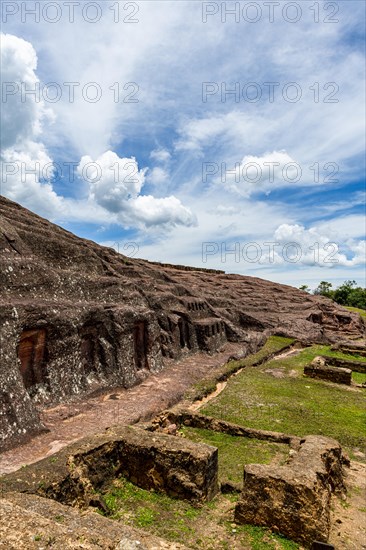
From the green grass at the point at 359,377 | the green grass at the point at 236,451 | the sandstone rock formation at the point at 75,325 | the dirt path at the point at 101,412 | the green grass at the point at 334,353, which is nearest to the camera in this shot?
the green grass at the point at 236,451

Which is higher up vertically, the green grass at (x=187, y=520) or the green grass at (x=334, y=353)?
the green grass at (x=334, y=353)

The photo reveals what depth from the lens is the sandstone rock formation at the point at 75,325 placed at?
1170 centimetres

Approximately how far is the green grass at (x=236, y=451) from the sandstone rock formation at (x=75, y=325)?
5.13 m

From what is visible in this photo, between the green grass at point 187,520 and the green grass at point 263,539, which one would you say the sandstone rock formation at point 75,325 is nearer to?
the green grass at point 187,520

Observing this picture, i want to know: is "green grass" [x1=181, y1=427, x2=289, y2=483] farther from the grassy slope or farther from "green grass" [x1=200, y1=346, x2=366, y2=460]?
"green grass" [x1=200, y1=346, x2=366, y2=460]

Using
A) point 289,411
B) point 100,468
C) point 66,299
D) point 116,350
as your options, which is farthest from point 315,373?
point 100,468

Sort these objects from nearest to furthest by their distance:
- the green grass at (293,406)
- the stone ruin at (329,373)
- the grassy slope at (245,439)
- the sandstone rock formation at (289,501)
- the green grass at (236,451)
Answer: the sandstone rock formation at (289,501) < the grassy slope at (245,439) < the green grass at (236,451) < the green grass at (293,406) < the stone ruin at (329,373)

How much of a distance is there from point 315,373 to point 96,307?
41.3ft

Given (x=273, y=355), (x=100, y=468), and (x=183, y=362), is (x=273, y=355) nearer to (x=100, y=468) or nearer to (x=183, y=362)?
(x=183, y=362)

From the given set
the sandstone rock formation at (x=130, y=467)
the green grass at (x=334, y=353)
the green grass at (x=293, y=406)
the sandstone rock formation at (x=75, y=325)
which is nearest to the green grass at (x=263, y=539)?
the sandstone rock formation at (x=130, y=467)

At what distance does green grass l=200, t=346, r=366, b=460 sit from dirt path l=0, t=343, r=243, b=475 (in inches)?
81.1

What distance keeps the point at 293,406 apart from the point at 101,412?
7.83 m

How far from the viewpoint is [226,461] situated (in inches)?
400

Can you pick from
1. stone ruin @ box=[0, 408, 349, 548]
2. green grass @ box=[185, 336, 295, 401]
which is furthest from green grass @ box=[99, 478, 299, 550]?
green grass @ box=[185, 336, 295, 401]
